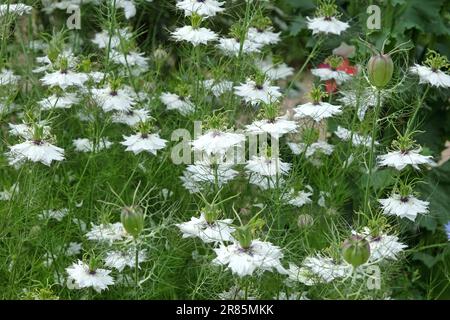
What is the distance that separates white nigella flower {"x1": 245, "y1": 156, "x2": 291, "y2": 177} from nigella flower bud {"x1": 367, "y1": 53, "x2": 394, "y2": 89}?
27cm

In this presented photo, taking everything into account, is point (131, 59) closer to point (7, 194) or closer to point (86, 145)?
point (86, 145)

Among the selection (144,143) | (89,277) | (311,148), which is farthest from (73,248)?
(311,148)

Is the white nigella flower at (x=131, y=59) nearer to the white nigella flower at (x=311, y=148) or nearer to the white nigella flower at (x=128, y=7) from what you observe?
the white nigella flower at (x=128, y=7)

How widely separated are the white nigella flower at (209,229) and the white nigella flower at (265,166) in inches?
9.2

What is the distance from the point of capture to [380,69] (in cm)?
185

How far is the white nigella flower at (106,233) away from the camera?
6.35ft

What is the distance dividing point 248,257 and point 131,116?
0.80 meters

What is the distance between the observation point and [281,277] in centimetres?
207

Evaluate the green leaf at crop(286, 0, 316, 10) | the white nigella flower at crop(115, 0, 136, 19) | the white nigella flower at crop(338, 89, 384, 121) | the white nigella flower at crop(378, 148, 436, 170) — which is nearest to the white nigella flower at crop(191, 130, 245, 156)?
the white nigella flower at crop(378, 148, 436, 170)

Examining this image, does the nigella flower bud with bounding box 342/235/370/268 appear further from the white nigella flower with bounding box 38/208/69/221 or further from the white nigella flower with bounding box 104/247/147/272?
the white nigella flower with bounding box 38/208/69/221

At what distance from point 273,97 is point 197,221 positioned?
542 mm

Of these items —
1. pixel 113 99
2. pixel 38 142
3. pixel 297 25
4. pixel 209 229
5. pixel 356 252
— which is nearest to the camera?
pixel 356 252
